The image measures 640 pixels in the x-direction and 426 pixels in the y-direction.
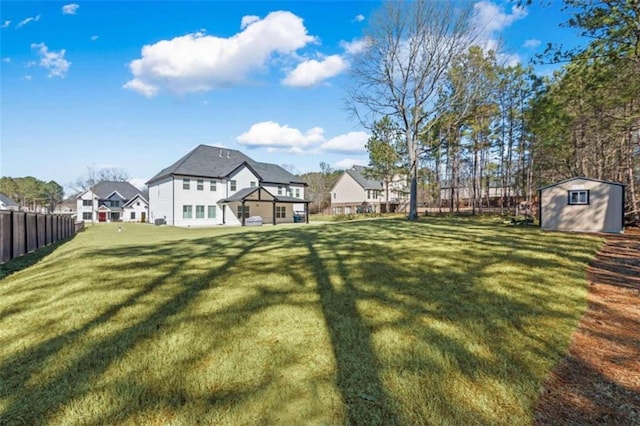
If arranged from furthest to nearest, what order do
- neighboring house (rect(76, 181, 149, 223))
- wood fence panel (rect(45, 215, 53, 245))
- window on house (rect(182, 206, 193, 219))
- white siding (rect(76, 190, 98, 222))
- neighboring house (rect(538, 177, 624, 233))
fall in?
1. neighboring house (rect(76, 181, 149, 223))
2. white siding (rect(76, 190, 98, 222))
3. window on house (rect(182, 206, 193, 219))
4. neighboring house (rect(538, 177, 624, 233))
5. wood fence panel (rect(45, 215, 53, 245))

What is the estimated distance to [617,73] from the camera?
10297 millimetres

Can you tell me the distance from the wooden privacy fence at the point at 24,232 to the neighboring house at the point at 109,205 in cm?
3598

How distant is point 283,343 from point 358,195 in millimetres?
43690

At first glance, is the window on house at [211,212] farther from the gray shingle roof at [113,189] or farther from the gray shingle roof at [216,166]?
the gray shingle roof at [113,189]

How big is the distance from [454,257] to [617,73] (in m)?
9.73

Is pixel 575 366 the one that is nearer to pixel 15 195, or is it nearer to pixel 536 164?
pixel 536 164

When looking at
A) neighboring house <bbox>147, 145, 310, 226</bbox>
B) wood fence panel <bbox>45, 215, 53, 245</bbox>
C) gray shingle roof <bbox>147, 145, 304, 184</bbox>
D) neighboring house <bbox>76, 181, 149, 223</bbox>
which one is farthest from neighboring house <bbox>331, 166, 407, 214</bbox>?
wood fence panel <bbox>45, 215, 53, 245</bbox>

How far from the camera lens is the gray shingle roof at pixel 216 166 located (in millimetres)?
28344

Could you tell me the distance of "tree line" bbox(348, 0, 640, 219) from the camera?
9.62m

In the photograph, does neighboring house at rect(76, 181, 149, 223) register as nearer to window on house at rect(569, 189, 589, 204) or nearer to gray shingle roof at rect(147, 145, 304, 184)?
gray shingle roof at rect(147, 145, 304, 184)

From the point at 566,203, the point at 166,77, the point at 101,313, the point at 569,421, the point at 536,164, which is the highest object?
the point at 166,77

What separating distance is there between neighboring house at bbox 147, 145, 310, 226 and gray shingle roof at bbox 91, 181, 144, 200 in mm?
21789

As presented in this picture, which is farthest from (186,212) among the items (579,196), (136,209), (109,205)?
(109,205)

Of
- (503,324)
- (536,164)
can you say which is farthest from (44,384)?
(536,164)
